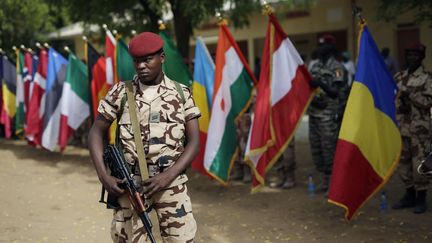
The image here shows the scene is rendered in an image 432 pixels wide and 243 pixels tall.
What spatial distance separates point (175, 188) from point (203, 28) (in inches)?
741

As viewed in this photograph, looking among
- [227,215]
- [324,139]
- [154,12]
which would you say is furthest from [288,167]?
[154,12]

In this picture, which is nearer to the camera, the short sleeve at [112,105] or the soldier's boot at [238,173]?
the short sleeve at [112,105]

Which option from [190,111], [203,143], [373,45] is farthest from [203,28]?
[190,111]

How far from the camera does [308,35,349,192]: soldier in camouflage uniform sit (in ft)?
21.7

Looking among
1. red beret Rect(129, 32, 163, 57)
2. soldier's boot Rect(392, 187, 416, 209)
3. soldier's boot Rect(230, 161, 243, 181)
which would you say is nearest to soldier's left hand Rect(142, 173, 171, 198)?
red beret Rect(129, 32, 163, 57)

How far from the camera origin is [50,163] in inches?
397

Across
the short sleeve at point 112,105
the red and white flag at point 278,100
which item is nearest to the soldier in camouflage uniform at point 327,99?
the red and white flag at point 278,100

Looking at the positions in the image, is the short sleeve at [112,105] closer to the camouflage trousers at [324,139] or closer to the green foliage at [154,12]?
the camouflage trousers at [324,139]

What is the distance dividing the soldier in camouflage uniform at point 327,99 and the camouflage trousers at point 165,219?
12.2ft

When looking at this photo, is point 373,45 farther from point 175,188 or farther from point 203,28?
point 203,28

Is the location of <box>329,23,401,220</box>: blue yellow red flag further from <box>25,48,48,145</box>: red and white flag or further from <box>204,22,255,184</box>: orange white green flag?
<box>25,48,48,145</box>: red and white flag

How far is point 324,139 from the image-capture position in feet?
22.1

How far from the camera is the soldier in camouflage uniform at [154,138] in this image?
3.06 metres

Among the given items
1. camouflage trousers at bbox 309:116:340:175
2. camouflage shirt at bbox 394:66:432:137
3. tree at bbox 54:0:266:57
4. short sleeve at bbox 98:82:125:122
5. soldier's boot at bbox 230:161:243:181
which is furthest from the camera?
tree at bbox 54:0:266:57
